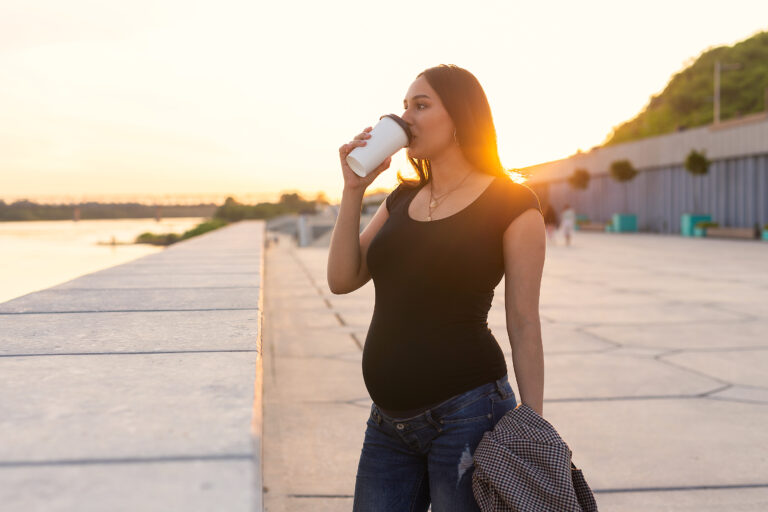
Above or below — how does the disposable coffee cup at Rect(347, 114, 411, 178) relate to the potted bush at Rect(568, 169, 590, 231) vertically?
below

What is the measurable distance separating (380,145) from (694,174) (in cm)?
3550

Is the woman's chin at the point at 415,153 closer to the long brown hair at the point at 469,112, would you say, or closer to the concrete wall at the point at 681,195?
the long brown hair at the point at 469,112

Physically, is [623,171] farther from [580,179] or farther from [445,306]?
[445,306]

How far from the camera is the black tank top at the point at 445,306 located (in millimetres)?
2109

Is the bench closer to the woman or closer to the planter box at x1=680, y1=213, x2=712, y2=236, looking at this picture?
the planter box at x1=680, y1=213, x2=712, y2=236

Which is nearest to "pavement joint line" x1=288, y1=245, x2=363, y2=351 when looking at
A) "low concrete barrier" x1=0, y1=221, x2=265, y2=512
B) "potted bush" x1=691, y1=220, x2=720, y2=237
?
"low concrete barrier" x1=0, y1=221, x2=265, y2=512

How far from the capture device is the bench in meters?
29.2

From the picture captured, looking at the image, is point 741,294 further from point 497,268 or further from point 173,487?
point 173,487

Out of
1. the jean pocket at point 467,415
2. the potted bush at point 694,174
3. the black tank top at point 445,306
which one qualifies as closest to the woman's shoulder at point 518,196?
the black tank top at point 445,306

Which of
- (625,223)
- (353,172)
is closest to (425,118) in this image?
(353,172)

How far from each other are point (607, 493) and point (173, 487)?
3.06 meters

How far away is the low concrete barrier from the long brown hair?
876 millimetres

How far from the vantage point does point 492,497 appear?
6.36 ft

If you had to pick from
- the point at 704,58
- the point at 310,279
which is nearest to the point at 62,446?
the point at 310,279
